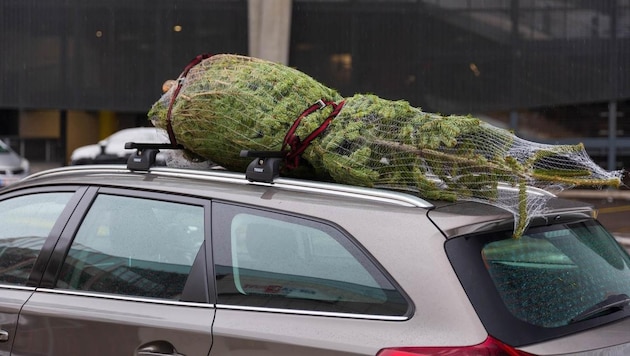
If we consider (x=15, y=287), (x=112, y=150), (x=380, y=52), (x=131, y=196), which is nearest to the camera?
(x=131, y=196)

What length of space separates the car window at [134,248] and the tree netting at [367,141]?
1.67 ft

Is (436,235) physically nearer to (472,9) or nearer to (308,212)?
(308,212)

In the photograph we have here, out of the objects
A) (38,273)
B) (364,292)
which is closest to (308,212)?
(364,292)

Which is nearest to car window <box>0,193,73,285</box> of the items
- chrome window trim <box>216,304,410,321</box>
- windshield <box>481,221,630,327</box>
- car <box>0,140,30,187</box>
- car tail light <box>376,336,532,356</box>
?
chrome window trim <box>216,304,410,321</box>

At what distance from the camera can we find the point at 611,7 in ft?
82.1

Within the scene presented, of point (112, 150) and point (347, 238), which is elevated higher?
point (347, 238)

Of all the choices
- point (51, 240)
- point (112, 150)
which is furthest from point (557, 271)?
point (112, 150)

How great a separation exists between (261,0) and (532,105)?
8.96 meters

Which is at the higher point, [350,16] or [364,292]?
[350,16]

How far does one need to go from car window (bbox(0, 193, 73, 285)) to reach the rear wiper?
2222mm

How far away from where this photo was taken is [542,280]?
9.60 feet

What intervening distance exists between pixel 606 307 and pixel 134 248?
6.15ft

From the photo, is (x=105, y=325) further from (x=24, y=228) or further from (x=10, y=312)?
(x=24, y=228)

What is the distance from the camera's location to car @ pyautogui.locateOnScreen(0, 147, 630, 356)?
2.73 metres
